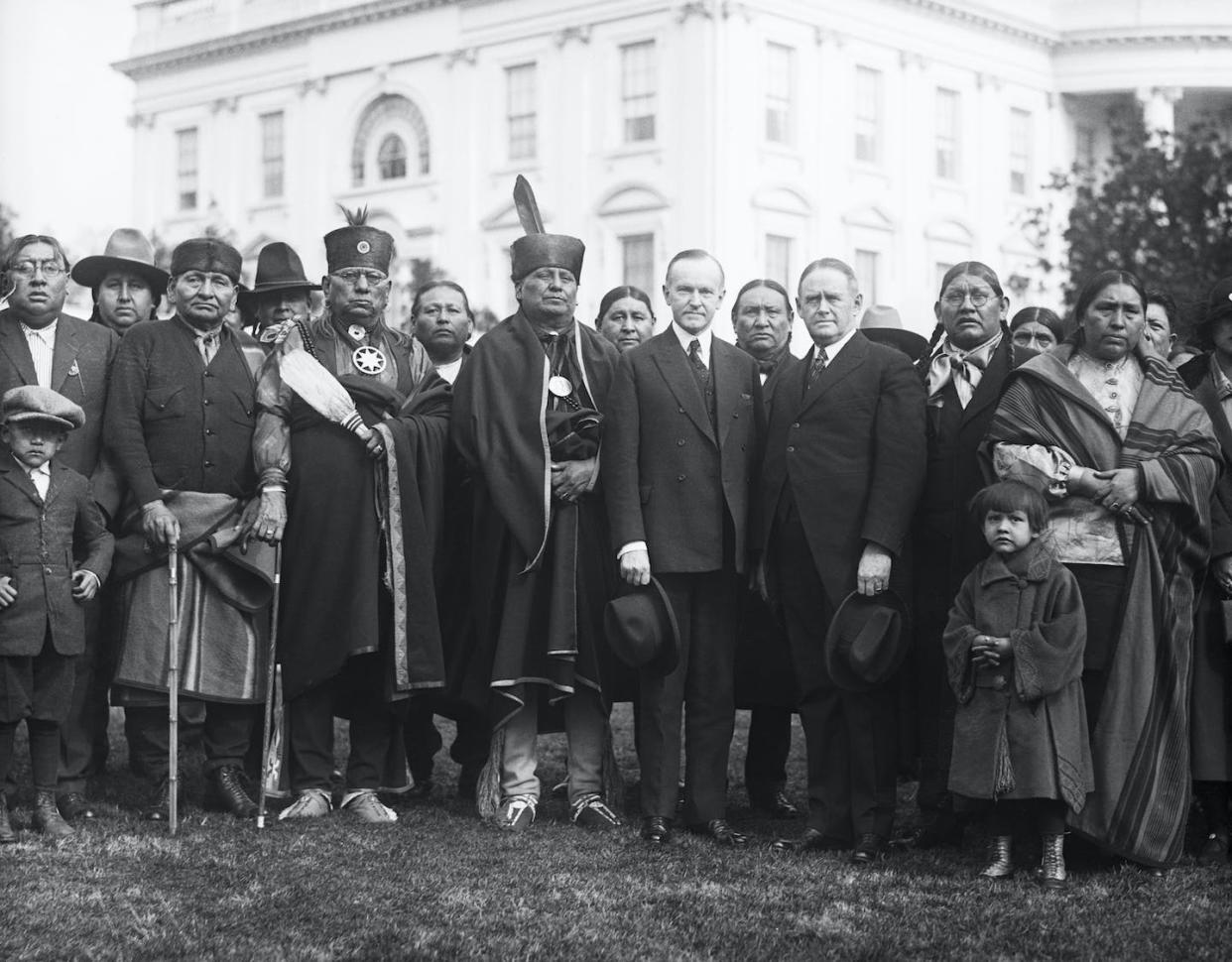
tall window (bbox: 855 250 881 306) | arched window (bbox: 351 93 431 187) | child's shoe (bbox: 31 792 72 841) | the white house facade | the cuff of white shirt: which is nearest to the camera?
child's shoe (bbox: 31 792 72 841)

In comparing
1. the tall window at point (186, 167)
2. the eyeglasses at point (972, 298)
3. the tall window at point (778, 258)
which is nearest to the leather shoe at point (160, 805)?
the eyeglasses at point (972, 298)

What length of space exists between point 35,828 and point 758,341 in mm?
3816

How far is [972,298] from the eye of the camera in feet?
25.9

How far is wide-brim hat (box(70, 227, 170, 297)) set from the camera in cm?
953

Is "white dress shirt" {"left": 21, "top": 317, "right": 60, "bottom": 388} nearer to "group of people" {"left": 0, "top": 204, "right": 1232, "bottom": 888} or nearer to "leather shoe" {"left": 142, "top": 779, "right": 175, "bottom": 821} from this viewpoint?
"group of people" {"left": 0, "top": 204, "right": 1232, "bottom": 888}

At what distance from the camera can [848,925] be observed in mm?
A: 6270

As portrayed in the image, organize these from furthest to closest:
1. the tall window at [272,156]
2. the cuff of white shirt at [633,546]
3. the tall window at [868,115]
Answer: the tall window at [272,156], the tall window at [868,115], the cuff of white shirt at [633,546]

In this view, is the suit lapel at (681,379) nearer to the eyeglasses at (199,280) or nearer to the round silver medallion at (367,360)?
the round silver medallion at (367,360)

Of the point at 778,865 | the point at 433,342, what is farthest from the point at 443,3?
the point at 778,865

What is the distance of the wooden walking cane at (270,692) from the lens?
782cm

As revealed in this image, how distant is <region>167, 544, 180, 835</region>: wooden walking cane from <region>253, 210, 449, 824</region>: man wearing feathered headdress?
41cm

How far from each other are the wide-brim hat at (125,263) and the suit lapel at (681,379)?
2.80m

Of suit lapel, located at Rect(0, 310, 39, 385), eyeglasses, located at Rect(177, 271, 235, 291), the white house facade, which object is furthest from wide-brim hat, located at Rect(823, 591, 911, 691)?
the white house facade

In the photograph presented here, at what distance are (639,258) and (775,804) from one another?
93.4 ft
